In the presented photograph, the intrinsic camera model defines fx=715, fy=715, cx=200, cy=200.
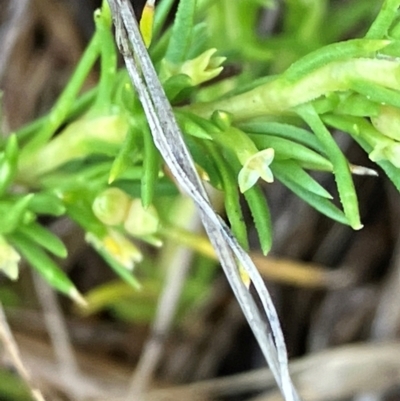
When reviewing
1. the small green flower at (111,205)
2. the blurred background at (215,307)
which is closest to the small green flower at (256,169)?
the small green flower at (111,205)

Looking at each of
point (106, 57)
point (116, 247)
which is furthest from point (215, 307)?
point (106, 57)

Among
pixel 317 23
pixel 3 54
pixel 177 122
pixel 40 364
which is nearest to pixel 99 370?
pixel 40 364

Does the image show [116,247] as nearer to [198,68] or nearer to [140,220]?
[140,220]

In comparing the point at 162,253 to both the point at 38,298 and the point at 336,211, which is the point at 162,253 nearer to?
the point at 38,298

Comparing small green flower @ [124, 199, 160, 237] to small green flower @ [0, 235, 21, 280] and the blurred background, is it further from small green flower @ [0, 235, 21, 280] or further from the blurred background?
the blurred background

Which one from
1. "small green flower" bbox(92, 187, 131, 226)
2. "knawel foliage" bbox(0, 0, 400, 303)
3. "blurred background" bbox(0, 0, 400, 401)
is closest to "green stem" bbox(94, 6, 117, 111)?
"knawel foliage" bbox(0, 0, 400, 303)

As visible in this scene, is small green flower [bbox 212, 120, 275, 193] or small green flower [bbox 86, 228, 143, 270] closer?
small green flower [bbox 212, 120, 275, 193]
